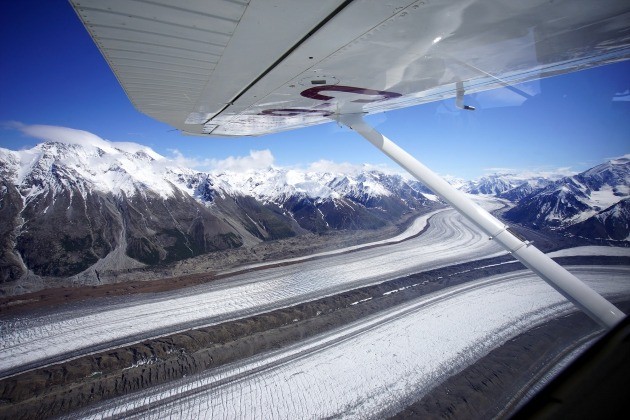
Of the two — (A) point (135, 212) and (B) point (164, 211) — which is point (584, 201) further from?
(A) point (135, 212)

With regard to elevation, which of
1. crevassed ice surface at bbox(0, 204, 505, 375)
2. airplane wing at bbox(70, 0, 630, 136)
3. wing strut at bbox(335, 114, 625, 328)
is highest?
airplane wing at bbox(70, 0, 630, 136)

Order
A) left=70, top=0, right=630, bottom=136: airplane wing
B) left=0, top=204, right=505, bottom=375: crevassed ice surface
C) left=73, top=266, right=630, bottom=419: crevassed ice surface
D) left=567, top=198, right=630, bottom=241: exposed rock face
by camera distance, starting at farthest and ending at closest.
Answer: left=567, top=198, right=630, bottom=241: exposed rock face, left=0, top=204, right=505, bottom=375: crevassed ice surface, left=73, top=266, right=630, bottom=419: crevassed ice surface, left=70, top=0, right=630, bottom=136: airplane wing

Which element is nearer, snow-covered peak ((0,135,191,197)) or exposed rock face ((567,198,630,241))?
exposed rock face ((567,198,630,241))

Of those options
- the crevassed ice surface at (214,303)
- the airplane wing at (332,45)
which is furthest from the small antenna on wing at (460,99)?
the crevassed ice surface at (214,303)

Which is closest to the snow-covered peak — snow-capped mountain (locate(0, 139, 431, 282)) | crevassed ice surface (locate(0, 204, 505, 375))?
snow-capped mountain (locate(0, 139, 431, 282))

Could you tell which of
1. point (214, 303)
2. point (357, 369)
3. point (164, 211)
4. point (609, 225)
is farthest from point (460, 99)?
point (164, 211)

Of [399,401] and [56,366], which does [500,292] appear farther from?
[56,366]

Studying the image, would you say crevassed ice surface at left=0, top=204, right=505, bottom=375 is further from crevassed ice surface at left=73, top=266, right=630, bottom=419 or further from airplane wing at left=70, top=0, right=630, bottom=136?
airplane wing at left=70, top=0, right=630, bottom=136

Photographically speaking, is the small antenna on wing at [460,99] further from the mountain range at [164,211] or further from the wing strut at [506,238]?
the mountain range at [164,211]
